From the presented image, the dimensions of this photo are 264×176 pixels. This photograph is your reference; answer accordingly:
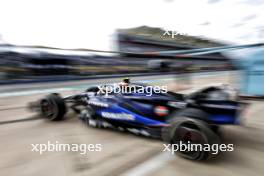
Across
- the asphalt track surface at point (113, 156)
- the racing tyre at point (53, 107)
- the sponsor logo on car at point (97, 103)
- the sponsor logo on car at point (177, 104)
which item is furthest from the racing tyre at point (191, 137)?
the racing tyre at point (53, 107)

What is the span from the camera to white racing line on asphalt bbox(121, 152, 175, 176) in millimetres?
2431

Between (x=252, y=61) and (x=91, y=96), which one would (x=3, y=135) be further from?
(x=252, y=61)

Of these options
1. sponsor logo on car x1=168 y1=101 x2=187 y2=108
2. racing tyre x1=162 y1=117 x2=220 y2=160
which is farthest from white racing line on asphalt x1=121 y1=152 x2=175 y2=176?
sponsor logo on car x1=168 y1=101 x2=187 y2=108

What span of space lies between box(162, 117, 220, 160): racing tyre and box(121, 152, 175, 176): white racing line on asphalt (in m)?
0.14

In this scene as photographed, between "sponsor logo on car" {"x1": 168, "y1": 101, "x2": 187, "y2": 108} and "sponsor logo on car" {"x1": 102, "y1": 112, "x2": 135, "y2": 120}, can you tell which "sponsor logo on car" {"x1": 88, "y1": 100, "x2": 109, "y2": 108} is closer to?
"sponsor logo on car" {"x1": 102, "y1": 112, "x2": 135, "y2": 120}

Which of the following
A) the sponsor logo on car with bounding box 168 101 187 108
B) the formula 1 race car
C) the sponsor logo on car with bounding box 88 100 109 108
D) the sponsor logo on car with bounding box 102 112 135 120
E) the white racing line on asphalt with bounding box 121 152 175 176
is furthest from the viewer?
the sponsor logo on car with bounding box 88 100 109 108

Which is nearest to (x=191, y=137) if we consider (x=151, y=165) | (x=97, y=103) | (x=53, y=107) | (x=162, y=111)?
(x=151, y=165)

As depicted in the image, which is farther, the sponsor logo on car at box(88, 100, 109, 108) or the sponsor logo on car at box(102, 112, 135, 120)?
the sponsor logo on car at box(88, 100, 109, 108)

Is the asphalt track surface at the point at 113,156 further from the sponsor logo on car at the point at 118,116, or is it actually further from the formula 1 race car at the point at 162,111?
the sponsor logo on car at the point at 118,116

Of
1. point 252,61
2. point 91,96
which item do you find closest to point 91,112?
point 91,96

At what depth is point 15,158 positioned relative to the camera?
109 inches

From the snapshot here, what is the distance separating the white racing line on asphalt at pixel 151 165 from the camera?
2.43 metres

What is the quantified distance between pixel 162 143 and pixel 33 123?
2418mm

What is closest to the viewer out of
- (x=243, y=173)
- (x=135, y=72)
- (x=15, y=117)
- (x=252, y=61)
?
(x=243, y=173)
